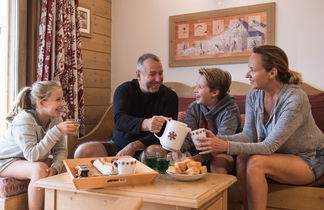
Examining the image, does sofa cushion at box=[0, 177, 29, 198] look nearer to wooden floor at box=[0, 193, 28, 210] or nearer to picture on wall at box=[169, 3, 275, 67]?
wooden floor at box=[0, 193, 28, 210]

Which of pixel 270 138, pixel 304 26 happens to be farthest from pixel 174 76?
pixel 270 138

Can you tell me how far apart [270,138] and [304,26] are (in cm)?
151

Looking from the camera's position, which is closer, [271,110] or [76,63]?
[271,110]

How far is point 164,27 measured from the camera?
11.3ft

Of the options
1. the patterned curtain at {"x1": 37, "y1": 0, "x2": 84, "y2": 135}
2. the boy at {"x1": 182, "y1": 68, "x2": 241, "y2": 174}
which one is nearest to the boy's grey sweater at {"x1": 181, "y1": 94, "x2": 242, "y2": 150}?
the boy at {"x1": 182, "y1": 68, "x2": 241, "y2": 174}

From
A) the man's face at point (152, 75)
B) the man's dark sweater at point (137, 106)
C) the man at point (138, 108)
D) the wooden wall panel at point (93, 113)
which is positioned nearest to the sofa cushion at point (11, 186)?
the man at point (138, 108)

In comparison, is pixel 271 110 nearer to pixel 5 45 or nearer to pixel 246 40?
pixel 246 40

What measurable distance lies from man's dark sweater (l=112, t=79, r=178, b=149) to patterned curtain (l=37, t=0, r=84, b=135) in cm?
81

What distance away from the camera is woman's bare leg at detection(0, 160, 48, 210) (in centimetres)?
189

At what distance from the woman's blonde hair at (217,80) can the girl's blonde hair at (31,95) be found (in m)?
0.97

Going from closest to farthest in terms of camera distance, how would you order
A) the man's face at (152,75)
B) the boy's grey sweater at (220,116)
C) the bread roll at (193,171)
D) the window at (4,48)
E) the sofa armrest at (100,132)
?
the bread roll at (193,171)
the boy's grey sweater at (220,116)
the man's face at (152,75)
the window at (4,48)
the sofa armrest at (100,132)

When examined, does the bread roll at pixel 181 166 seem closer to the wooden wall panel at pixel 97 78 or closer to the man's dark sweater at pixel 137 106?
the man's dark sweater at pixel 137 106

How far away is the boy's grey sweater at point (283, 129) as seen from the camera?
163 centimetres

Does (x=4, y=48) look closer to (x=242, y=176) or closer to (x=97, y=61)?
(x=97, y=61)
